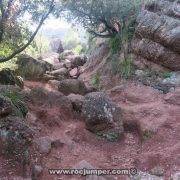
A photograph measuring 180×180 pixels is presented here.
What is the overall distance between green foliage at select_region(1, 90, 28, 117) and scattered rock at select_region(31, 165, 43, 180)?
2.14 m

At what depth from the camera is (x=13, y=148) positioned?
8.74m

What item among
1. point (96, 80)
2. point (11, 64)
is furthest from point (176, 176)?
point (11, 64)

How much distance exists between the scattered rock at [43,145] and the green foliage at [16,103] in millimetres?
1147

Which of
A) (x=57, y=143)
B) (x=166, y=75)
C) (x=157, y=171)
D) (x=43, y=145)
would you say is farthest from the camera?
(x=166, y=75)

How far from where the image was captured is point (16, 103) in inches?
438

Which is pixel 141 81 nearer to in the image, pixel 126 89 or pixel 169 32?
pixel 126 89

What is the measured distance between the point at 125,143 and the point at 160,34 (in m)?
7.97

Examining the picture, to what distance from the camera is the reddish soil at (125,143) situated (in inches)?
373

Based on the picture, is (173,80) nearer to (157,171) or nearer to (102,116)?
(102,116)

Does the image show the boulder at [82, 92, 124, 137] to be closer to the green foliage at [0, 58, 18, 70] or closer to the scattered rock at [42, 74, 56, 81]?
the green foliage at [0, 58, 18, 70]

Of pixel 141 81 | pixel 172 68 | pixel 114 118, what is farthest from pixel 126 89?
pixel 114 118

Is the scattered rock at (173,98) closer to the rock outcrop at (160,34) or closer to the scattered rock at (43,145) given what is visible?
the rock outcrop at (160,34)

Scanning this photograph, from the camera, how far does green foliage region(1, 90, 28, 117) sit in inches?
407

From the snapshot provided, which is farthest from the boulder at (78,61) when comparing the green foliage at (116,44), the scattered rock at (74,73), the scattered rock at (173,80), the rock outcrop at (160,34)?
the scattered rock at (173,80)
